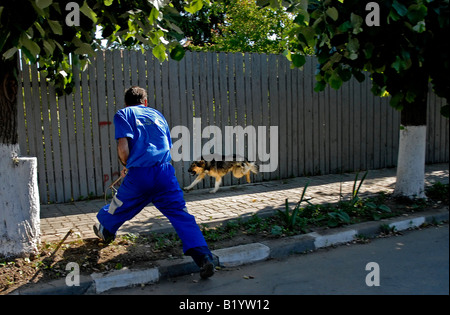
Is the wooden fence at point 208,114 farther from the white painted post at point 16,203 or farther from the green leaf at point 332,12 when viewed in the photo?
the green leaf at point 332,12

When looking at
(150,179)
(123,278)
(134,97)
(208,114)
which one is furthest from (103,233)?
(208,114)

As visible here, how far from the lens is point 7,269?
409 centimetres

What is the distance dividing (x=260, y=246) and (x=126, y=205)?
64.3 inches

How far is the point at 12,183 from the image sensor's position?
4273mm

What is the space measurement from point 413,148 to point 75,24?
5.24m

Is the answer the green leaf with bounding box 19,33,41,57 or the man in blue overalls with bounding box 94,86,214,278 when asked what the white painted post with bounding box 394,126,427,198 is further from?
the green leaf with bounding box 19,33,41,57

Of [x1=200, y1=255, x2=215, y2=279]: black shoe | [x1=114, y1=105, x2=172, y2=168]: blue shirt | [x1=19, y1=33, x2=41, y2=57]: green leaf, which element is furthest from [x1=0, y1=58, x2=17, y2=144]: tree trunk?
[x1=200, y1=255, x2=215, y2=279]: black shoe

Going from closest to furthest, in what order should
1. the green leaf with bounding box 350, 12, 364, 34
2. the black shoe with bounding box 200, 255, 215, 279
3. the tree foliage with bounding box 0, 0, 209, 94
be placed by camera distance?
the tree foliage with bounding box 0, 0, 209, 94 < the black shoe with bounding box 200, 255, 215, 279 < the green leaf with bounding box 350, 12, 364, 34

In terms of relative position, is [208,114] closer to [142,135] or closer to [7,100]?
[142,135]

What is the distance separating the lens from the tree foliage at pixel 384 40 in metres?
4.61

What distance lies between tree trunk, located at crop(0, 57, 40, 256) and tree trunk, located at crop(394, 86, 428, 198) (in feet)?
17.7

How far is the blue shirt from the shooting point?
13.7 feet

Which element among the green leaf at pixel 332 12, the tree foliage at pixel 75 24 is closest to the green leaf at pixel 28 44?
the tree foliage at pixel 75 24
